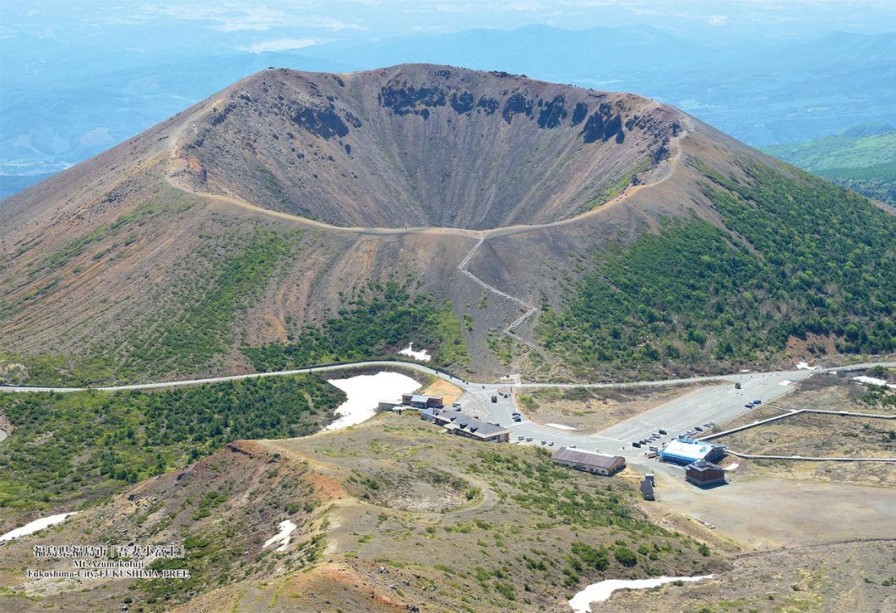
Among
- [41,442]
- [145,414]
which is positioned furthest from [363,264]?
[41,442]

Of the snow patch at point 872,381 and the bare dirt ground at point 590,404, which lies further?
the snow patch at point 872,381

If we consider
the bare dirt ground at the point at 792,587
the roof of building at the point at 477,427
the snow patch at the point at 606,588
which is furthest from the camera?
the roof of building at the point at 477,427

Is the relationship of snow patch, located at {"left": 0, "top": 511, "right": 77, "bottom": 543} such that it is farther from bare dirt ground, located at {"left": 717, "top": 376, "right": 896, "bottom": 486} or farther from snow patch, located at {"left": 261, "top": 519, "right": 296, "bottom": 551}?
bare dirt ground, located at {"left": 717, "top": 376, "right": 896, "bottom": 486}

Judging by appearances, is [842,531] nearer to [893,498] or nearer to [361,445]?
[893,498]

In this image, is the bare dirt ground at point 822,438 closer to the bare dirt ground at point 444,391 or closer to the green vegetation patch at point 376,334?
the bare dirt ground at point 444,391

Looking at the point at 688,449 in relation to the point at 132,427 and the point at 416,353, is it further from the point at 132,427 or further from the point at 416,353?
the point at 132,427

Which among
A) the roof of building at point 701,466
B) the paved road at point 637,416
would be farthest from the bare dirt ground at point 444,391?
the roof of building at point 701,466

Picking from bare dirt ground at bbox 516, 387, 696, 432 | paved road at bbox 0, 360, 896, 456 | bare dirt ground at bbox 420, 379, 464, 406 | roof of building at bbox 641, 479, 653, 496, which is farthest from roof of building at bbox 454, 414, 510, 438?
roof of building at bbox 641, 479, 653, 496
